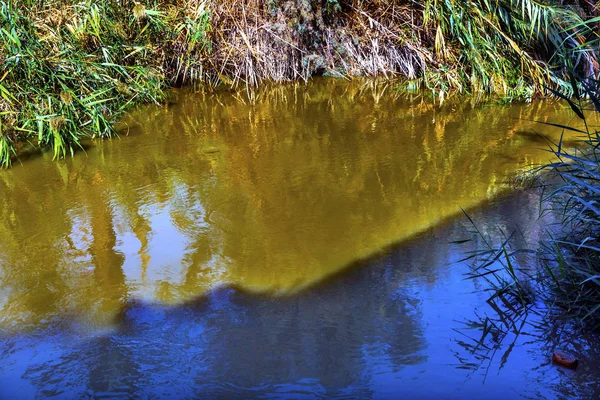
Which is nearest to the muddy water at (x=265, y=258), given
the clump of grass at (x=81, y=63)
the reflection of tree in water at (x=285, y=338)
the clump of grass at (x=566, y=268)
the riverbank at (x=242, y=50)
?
the reflection of tree in water at (x=285, y=338)

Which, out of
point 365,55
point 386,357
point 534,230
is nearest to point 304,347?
point 386,357

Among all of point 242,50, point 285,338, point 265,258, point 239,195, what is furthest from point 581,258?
point 242,50

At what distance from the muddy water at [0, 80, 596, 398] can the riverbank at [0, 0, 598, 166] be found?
0.41m

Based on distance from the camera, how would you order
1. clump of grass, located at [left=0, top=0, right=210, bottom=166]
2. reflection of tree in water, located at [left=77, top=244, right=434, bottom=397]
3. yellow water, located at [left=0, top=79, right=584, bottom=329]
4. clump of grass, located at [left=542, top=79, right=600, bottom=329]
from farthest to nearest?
1. clump of grass, located at [left=0, top=0, right=210, bottom=166]
2. yellow water, located at [left=0, top=79, right=584, bottom=329]
3. clump of grass, located at [left=542, top=79, right=600, bottom=329]
4. reflection of tree in water, located at [left=77, top=244, right=434, bottom=397]

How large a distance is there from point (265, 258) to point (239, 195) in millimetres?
840

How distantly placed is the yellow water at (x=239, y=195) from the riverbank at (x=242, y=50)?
0.32 m

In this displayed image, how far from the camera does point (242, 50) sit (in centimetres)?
657

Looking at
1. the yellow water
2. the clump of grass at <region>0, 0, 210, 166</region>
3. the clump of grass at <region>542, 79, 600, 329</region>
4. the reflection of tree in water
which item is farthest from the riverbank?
the reflection of tree in water

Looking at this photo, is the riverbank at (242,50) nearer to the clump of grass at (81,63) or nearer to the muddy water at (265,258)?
the clump of grass at (81,63)

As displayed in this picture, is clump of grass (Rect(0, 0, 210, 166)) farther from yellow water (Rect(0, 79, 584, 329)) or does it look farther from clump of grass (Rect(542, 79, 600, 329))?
clump of grass (Rect(542, 79, 600, 329))

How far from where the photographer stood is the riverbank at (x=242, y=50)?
5.12 m

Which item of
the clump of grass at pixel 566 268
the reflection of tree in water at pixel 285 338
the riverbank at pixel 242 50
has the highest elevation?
the riverbank at pixel 242 50

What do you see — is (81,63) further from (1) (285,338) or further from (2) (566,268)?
(2) (566,268)

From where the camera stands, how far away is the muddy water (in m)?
2.51
